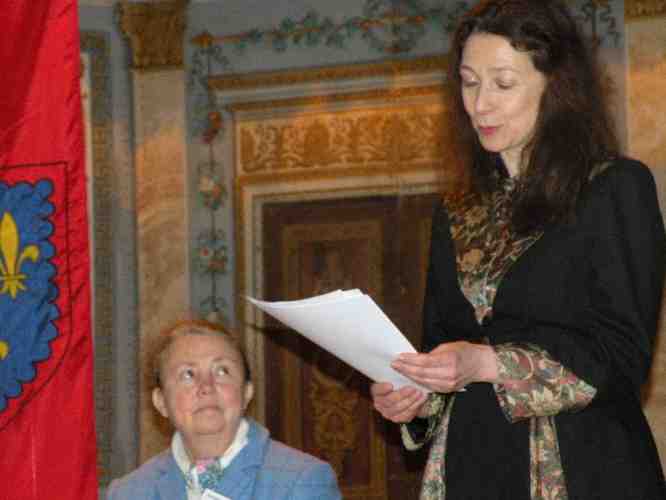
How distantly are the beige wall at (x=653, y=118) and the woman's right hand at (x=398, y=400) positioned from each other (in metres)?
4.11

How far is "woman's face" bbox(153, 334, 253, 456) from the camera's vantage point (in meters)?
3.06

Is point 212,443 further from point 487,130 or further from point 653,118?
point 653,118

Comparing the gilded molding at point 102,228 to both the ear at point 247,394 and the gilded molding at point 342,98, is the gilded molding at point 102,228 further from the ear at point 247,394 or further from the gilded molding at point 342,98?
the ear at point 247,394

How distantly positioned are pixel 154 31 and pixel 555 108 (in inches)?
199

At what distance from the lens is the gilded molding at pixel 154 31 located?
23.0 ft

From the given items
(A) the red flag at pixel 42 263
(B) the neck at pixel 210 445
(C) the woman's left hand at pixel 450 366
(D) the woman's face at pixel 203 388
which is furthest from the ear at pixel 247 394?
(C) the woman's left hand at pixel 450 366

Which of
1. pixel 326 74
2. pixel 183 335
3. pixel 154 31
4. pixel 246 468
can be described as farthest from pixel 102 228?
pixel 246 468

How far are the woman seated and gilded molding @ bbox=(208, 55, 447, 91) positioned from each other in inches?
146

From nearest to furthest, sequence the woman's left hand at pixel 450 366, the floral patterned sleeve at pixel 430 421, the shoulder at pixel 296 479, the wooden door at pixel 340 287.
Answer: the woman's left hand at pixel 450 366, the floral patterned sleeve at pixel 430 421, the shoulder at pixel 296 479, the wooden door at pixel 340 287

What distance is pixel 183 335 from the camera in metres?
3.17

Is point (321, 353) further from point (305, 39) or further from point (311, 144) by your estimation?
point (305, 39)

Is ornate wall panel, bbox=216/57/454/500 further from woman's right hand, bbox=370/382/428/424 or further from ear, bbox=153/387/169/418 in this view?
woman's right hand, bbox=370/382/428/424

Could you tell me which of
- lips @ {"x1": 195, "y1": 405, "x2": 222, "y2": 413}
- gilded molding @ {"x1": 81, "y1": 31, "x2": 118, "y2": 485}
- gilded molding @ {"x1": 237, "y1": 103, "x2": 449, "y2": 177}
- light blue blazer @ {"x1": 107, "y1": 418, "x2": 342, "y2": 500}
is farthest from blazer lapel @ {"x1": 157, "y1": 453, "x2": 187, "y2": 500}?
gilded molding @ {"x1": 81, "y1": 31, "x2": 118, "y2": 485}

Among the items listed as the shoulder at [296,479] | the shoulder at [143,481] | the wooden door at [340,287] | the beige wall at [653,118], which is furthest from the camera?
the wooden door at [340,287]
